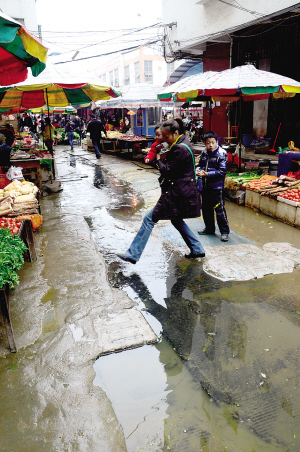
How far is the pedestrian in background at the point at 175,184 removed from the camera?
4.34m

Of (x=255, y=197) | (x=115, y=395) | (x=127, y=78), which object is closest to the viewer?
(x=115, y=395)

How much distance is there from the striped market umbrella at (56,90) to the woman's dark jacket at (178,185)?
A: 4399mm

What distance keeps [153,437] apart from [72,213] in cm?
607

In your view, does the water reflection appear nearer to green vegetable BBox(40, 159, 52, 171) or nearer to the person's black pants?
green vegetable BBox(40, 159, 52, 171)

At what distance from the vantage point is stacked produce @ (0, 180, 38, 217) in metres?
5.72

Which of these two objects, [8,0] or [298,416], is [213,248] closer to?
[298,416]

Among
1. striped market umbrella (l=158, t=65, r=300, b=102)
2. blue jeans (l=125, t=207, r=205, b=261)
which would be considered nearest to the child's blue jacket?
blue jeans (l=125, t=207, r=205, b=261)

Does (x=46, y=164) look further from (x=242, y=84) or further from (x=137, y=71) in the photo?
(x=137, y=71)

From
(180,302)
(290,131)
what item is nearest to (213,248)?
(180,302)

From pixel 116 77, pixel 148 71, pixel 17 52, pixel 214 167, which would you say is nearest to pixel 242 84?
pixel 214 167

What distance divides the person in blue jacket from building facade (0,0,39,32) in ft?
62.1

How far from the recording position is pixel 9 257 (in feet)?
11.4

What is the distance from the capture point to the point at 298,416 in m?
2.44

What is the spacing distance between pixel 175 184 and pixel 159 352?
7.30 feet
